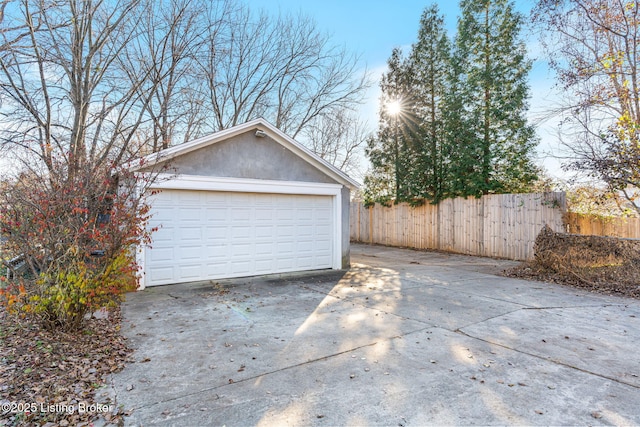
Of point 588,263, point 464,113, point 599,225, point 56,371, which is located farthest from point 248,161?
point 599,225

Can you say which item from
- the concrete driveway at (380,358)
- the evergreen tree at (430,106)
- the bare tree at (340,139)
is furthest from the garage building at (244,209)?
the bare tree at (340,139)

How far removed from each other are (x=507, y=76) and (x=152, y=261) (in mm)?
13675

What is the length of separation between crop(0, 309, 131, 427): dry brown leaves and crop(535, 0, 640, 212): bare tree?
987 cm

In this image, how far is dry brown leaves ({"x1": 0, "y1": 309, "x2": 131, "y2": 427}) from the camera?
8.78 feet

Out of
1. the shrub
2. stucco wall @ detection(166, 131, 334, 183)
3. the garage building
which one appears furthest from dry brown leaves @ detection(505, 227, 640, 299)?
the shrub

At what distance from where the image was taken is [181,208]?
7.67m

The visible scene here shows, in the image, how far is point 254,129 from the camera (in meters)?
8.35

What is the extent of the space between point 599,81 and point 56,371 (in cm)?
1224

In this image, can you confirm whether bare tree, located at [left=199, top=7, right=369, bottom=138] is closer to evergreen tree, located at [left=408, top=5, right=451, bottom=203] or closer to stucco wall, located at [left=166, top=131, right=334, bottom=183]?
evergreen tree, located at [left=408, top=5, right=451, bottom=203]

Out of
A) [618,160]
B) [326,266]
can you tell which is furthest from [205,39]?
[618,160]

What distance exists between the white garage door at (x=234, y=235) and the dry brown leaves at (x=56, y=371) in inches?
113

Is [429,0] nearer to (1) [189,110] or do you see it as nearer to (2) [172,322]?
(1) [189,110]

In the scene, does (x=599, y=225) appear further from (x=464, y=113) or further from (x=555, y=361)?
(x=555, y=361)

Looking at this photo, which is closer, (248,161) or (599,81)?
(248,161)
